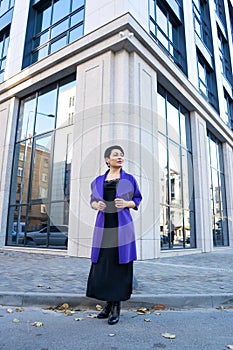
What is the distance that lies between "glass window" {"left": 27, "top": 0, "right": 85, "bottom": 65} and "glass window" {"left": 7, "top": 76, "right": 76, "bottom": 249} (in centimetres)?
179

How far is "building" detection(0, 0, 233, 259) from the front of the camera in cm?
880

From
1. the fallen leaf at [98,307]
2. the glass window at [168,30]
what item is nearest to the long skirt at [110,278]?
the fallen leaf at [98,307]

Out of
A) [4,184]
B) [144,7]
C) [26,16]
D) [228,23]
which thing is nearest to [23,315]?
[4,184]

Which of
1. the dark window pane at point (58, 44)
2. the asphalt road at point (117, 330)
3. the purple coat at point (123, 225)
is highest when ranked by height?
the dark window pane at point (58, 44)

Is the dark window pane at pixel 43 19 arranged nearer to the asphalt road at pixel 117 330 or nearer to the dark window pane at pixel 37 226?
the dark window pane at pixel 37 226

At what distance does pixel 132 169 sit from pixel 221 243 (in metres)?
9.67

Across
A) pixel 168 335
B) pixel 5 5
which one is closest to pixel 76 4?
pixel 5 5

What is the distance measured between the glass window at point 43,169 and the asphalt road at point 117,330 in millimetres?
6226

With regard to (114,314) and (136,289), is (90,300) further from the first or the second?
(136,289)

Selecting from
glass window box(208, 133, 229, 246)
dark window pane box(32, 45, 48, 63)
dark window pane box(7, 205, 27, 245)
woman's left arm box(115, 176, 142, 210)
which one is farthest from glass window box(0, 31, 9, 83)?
woman's left arm box(115, 176, 142, 210)

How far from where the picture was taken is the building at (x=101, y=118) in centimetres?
880

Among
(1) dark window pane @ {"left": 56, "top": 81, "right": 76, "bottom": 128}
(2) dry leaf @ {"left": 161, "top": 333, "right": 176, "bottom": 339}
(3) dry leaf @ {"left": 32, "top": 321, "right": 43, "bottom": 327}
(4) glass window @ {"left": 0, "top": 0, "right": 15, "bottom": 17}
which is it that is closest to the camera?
(2) dry leaf @ {"left": 161, "top": 333, "right": 176, "bottom": 339}

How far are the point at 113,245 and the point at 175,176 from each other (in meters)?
8.69

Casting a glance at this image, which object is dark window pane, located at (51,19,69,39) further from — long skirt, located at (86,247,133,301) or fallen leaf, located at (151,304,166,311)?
fallen leaf, located at (151,304,166,311)
